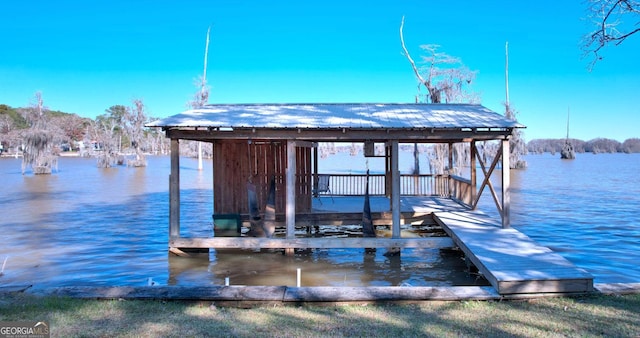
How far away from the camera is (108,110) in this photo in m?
144

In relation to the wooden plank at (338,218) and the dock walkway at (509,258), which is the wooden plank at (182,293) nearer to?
the dock walkway at (509,258)

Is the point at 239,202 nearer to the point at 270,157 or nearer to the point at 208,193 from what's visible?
the point at 270,157

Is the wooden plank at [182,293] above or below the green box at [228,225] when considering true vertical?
below

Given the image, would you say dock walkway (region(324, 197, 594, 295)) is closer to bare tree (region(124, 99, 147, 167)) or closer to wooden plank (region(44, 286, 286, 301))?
wooden plank (region(44, 286, 286, 301))

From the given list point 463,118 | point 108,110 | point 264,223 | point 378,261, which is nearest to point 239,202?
point 264,223

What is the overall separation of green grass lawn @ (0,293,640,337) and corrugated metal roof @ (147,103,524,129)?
4.86m

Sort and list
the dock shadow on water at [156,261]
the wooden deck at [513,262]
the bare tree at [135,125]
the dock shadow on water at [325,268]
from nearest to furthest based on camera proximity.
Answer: the wooden deck at [513,262] < the dock shadow on water at [325,268] < the dock shadow on water at [156,261] < the bare tree at [135,125]

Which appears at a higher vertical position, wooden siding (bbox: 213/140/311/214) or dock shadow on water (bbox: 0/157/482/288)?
wooden siding (bbox: 213/140/311/214)

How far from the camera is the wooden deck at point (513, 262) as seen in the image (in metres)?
7.43

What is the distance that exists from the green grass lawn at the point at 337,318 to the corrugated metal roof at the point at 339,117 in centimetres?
486

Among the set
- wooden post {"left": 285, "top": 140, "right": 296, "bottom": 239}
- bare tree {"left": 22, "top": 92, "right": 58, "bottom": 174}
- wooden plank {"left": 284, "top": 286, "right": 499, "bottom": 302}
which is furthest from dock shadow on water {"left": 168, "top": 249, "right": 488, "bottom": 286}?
bare tree {"left": 22, "top": 92, "right": 58, "bottom": 174}

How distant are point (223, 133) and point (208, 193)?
65.8 feet

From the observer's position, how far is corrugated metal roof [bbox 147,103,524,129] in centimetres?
1091

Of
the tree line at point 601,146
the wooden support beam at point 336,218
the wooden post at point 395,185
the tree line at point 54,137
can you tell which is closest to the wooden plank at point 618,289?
the wooden post at point 395,185
